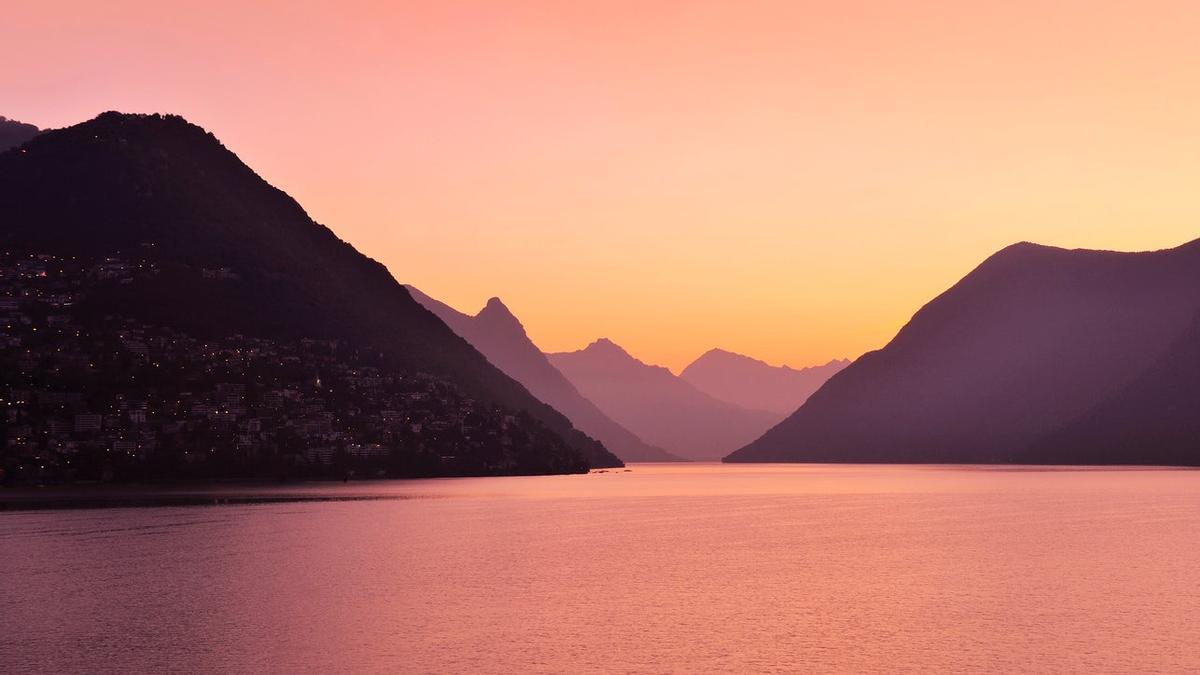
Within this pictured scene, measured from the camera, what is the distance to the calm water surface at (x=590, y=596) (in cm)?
4622

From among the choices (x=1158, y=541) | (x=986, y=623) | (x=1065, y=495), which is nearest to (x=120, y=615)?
(x=986, y=623)

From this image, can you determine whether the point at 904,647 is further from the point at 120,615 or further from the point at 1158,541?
the point at 1158,541

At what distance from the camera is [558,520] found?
132 m

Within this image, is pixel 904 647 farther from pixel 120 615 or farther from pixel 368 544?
pixel 368 544

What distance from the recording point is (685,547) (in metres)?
97.0

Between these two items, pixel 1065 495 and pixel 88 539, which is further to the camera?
pixel 1065 495

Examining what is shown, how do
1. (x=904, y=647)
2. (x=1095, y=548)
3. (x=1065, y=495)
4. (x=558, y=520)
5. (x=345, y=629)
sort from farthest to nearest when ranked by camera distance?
(x=1065, y=495)
(x=558, y=520)
(x=1095, y=548)
(x=345, y=629)
(x=904, y=647)

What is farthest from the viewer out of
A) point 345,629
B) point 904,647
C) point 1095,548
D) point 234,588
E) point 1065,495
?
point 1065,495

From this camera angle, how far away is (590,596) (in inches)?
2557

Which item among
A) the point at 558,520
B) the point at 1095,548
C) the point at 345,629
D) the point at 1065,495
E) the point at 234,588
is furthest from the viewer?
the point at 1065,495

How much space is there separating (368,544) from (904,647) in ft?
194

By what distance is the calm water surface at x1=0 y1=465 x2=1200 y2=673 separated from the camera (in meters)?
46.2

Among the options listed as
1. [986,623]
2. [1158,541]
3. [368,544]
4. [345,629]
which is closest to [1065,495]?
[1158,541]

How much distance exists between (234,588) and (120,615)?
1122cm
